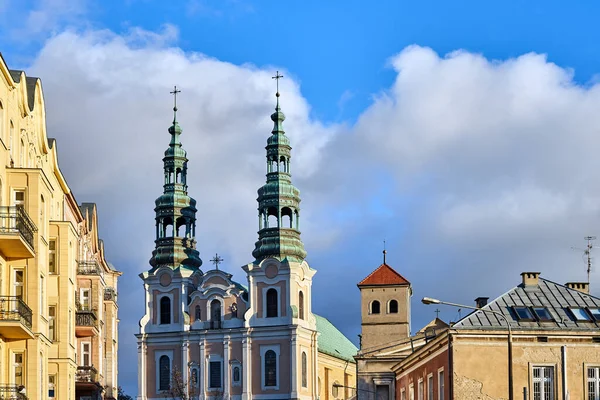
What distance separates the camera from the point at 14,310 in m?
32.9

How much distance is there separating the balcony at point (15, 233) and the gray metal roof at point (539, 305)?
1774 cm

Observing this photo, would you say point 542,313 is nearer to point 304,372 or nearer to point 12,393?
point 12,393

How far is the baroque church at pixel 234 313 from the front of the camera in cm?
11138

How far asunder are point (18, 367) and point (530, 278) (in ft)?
75.5

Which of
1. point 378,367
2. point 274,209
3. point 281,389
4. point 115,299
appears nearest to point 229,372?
point 281,389

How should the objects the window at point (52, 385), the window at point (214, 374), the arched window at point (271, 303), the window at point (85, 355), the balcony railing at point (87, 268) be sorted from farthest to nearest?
the arched window at point (271, 303), the window at point (214, 374), the window at point (85, 355), the balcony railing at point (87, 268), the window at point (52, 385)

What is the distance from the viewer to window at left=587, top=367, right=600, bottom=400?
46000mm

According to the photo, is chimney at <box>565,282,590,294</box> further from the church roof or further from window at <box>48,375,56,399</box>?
the church roof

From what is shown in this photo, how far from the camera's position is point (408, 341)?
3442 inches

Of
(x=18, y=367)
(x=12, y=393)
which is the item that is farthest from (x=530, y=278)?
(x=12, y=393)

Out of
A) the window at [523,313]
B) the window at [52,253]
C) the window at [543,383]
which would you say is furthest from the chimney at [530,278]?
the window at [52,253]

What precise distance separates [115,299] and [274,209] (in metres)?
49.0

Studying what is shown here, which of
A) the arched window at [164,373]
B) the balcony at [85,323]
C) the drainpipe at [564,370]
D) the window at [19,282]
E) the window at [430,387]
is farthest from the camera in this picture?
the arched window at [164,373]

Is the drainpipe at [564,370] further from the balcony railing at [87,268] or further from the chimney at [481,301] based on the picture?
the balcony railing at [87,268]
